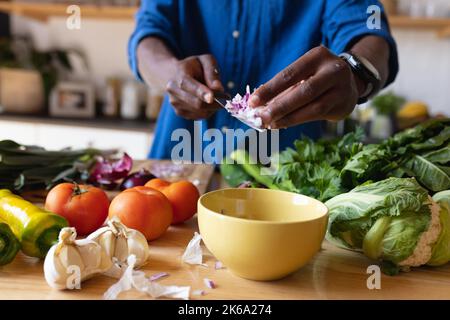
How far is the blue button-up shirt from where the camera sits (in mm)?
1199

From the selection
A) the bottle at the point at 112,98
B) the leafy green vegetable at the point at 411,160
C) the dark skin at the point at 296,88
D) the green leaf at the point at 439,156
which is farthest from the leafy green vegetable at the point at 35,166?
the bottle at the point at 112,98

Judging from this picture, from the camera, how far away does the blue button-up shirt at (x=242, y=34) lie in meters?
1.20

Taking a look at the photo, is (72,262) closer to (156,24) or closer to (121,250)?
(121,250)

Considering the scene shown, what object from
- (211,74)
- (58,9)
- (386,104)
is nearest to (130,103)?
(58,9)

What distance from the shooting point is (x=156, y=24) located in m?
1.22

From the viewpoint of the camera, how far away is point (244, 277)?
0.57 meters

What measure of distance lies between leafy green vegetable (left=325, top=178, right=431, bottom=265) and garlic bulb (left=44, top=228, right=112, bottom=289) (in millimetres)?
323

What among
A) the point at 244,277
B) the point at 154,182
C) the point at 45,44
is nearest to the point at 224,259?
the point at 244,277

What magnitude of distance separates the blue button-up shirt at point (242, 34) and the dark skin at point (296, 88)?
0.67ft

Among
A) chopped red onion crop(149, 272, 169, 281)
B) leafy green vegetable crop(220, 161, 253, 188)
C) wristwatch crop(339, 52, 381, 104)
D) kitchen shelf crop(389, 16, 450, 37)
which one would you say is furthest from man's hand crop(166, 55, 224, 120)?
kitchen shelf crop(389, 16, 450, 37)

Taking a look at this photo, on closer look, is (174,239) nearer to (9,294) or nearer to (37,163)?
(9,294)

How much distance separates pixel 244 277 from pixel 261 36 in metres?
0.83

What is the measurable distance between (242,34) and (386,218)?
80 cm

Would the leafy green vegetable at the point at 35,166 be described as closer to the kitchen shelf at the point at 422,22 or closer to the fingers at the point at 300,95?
the fingers at the point at 300,95
